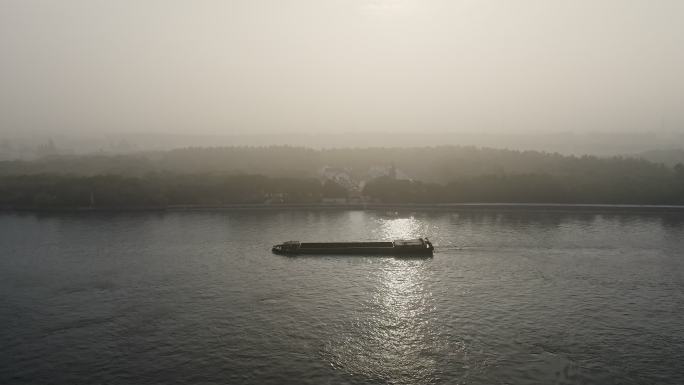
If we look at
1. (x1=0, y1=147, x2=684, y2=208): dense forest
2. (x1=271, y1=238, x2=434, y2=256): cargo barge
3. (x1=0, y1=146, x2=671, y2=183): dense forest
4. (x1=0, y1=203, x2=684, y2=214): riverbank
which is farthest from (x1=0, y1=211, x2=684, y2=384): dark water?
(x1=0, y1=146, x2=671, y2=183): dense forest

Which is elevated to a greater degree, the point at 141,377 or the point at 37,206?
the point at 37,206

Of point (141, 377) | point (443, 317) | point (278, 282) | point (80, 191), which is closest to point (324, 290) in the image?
point (278, 282)

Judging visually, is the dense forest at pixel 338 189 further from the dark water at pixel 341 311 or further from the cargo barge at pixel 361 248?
the cargo barge at pixel 361 248

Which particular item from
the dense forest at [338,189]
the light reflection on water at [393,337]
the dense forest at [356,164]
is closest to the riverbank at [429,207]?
the dense forest at [338,189]

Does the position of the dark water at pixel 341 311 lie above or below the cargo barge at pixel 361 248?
below

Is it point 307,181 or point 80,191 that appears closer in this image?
point 80,191

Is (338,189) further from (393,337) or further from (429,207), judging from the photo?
(393,337)

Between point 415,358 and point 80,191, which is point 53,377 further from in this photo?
point 80,191

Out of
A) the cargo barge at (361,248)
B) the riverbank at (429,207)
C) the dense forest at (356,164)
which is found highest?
the dense forest at (356,164)
